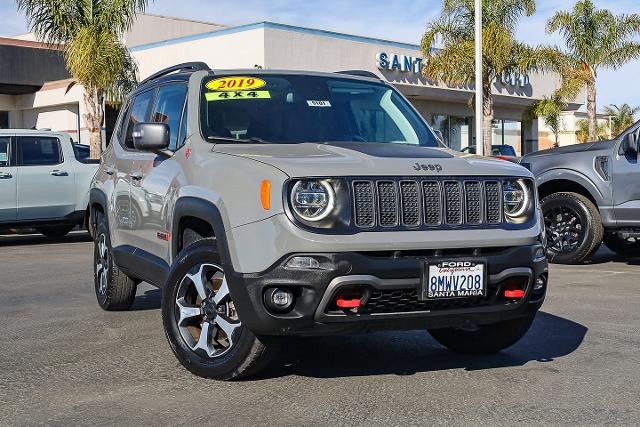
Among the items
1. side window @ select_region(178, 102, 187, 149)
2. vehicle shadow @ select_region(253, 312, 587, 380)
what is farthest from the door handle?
vehicle shadow @ select_region(253, 312, 587, 380)

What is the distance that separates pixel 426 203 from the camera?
4.95 metres

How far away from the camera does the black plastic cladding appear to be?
474 cm

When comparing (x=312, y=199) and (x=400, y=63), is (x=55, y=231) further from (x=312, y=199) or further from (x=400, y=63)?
(x=400, y=63)

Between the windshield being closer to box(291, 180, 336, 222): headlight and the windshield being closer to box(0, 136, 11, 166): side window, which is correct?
box(291, 180, 336, 222): headlight

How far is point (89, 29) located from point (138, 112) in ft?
48.6

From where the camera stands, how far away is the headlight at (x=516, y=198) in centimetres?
524

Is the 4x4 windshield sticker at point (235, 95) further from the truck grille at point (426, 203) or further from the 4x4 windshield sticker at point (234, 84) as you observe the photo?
the truck grille at point (426, 203)

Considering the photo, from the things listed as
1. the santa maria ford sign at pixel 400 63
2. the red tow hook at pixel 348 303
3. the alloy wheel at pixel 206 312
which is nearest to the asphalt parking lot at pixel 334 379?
the alloy wheel at pixel 206 312

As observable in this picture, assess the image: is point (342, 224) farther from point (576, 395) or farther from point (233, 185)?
point (576, 395)

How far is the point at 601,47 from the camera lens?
3400 centimetres

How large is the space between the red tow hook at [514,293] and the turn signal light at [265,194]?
4.68 ft

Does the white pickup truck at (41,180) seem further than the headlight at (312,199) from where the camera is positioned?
Yes

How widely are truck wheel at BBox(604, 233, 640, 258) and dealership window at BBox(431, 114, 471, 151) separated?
2311cm

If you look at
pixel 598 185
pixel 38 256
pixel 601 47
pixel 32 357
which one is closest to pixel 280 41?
pixel 601 47
